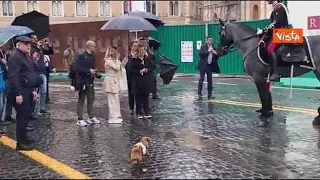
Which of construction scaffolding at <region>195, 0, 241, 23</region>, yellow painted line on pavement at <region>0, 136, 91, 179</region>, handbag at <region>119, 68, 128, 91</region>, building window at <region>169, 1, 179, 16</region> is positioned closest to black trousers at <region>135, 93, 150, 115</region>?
handbag at <region>119, 68, 128, 91</region>

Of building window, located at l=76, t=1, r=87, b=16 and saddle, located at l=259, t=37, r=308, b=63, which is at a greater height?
building window, located at l=76, t=1, r=87, b=16

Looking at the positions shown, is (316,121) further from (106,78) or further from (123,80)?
(106,78)

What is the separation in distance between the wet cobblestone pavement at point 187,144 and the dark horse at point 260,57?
0.70 metres

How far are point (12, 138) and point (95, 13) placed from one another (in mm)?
56040

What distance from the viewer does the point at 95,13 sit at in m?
63.8

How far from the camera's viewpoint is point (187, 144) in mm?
8188

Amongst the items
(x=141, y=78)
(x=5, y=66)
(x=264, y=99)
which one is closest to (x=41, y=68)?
(x=5, y=66)

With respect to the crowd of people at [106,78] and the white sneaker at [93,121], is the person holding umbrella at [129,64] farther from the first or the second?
the white sneaker at [93,121]

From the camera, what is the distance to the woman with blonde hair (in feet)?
34.0

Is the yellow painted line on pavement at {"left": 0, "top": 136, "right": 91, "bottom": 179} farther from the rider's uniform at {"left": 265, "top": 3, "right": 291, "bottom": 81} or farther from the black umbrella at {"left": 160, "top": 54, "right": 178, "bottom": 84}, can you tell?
the black umbrella at {"left": 160, "top": 54, "right": 178, "bottom": 84}

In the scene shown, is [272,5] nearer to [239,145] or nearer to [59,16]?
[239,145]

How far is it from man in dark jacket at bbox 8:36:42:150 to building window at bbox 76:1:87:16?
56383 mm

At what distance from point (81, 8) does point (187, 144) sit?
57.3 meters

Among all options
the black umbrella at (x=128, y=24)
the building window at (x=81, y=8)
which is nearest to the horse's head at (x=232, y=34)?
the black umbrella at (x=128, y=24)
